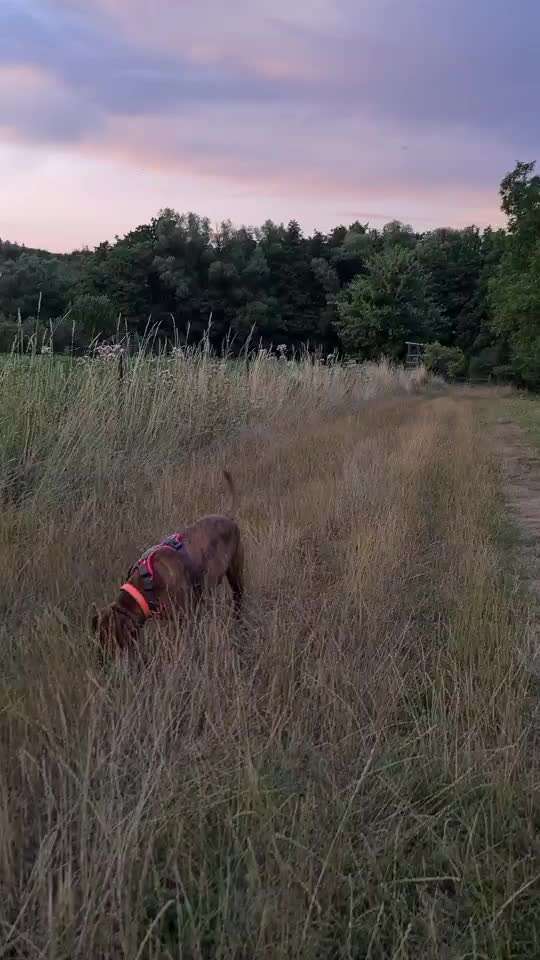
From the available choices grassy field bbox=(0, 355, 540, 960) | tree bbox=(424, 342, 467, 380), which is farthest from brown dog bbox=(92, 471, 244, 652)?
tree bbox=(424, 342, 467, 380)

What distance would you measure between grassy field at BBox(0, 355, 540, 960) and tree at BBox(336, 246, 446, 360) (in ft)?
92.3

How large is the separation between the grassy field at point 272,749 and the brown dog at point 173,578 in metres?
0.11

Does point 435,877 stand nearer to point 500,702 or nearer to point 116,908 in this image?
point 116,908

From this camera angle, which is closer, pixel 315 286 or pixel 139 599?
pixel 139 599

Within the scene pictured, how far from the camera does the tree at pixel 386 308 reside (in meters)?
32.0

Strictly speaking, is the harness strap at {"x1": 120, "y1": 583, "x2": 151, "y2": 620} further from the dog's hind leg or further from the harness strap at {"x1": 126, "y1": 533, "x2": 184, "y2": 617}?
the dog's hind leg

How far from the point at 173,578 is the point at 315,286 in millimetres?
48429

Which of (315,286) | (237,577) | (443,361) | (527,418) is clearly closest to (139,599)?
(237,577)

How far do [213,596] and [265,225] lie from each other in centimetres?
5267

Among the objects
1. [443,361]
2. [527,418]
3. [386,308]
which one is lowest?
[527,418]

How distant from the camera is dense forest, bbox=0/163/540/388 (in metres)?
31.7

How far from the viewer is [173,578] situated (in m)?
3.07

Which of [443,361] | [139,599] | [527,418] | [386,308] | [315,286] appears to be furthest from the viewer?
[315,286]

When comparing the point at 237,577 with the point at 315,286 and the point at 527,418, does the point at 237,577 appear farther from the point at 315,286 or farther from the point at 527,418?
the point at 315,286
